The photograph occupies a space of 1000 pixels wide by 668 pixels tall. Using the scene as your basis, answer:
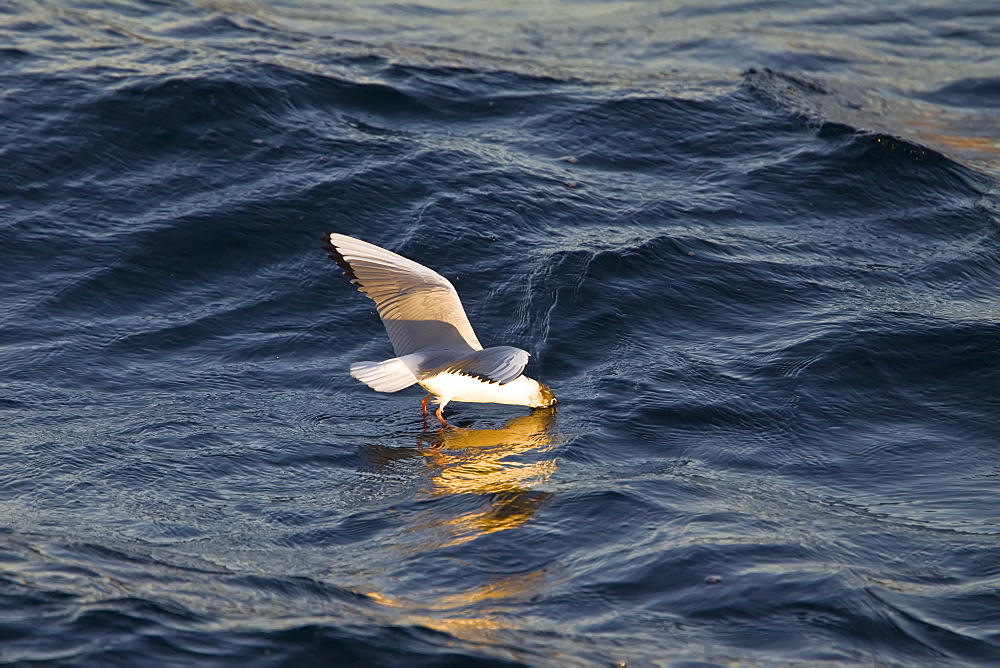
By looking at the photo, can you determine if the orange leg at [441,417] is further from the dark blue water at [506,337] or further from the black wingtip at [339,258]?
the black wingtip at [339,258]

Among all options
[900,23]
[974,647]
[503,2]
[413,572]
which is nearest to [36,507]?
[413,572]

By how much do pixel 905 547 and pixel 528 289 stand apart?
3.73m

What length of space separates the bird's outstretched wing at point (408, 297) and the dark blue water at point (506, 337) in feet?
1.66

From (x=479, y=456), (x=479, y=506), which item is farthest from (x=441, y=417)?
(x=479, y=506)

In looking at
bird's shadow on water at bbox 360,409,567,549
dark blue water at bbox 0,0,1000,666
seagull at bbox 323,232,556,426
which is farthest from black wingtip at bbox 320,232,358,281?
bird's shadow on water at bbox 360,409,567,549

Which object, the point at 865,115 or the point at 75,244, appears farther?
the point at 865,115

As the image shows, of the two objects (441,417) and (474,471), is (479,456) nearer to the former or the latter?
(474,471)

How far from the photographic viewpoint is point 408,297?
745 centimetres

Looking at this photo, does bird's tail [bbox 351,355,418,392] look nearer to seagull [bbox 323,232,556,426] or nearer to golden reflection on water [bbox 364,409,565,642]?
seagull [bbox 323,232,556,426]

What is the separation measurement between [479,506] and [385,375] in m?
1.16

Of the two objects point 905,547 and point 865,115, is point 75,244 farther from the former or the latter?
point 865,115

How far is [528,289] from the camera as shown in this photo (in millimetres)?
8523

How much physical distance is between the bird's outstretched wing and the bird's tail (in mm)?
600

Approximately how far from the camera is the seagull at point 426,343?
22.0 ft
